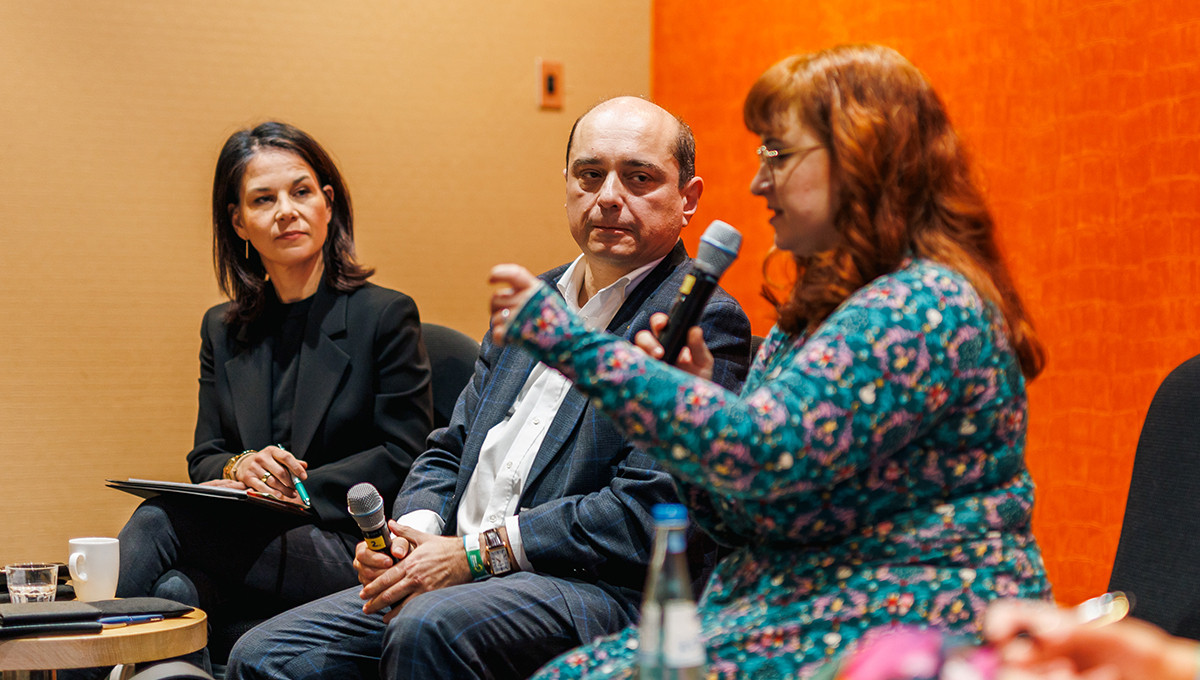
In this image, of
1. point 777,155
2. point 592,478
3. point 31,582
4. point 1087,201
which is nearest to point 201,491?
point 31,582

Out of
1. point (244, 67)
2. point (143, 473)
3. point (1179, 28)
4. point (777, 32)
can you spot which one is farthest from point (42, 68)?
point (1179, 28)

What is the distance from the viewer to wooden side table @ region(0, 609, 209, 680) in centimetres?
178

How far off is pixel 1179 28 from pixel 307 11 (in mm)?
2544

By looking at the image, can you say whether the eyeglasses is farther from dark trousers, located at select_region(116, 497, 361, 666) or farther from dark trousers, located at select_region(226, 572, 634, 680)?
dark trousers, located at select_region(116, 497, 361, 666)

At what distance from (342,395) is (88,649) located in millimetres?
935

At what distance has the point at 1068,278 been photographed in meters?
2.64

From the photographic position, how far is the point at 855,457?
119 cm

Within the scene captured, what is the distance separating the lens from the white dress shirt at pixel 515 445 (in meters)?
2.04

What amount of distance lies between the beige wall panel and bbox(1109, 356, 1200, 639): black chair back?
2537 mm

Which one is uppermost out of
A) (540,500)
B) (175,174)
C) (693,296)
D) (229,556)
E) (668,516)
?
(175,174)

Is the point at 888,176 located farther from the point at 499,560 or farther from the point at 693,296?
the point at 499,560

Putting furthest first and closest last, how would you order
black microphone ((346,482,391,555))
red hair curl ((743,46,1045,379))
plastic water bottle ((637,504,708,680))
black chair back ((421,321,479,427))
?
1. black chair back ((421,321,479,427))
2. black microphone ((346,482,391,555))
3. red hair curl ((743,46,1045,379))
4. plastic water bottle ((637,504,708,680))

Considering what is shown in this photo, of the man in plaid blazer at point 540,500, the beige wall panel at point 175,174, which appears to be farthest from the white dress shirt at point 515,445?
the beige wall panel at point 175,174

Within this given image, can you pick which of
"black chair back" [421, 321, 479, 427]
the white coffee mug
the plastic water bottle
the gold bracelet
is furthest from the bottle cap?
"black chair back" [421, 321, 479, 427]
